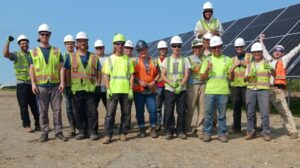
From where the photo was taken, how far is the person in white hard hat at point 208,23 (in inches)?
315

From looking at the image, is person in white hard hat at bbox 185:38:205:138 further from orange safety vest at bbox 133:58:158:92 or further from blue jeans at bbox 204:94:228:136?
orange safety vest at bbox 133:58:158:92

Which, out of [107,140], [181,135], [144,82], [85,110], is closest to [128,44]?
[144,82]

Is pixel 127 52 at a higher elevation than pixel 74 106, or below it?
higher

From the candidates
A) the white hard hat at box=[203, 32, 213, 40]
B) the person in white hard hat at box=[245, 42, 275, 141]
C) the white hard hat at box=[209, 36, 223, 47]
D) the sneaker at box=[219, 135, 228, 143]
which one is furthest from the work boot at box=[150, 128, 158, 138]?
the white hard hat at box=[203, 32, 213, 40]

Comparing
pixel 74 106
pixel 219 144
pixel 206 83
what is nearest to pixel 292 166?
pixel 219 144

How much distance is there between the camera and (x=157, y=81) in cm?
764

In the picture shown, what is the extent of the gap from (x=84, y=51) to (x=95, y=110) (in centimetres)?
113

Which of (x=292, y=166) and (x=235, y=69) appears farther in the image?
(x=235, y=69)

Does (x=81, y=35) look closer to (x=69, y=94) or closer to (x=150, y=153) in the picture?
(x=69, y=94)

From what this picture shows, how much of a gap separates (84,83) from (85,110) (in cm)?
57

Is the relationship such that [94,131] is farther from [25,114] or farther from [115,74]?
[25,114]

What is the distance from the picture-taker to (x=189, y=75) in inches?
283

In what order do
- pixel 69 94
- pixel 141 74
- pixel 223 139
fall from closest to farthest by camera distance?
pixel 223 139 → pixel 141 74 → pixel 69 94

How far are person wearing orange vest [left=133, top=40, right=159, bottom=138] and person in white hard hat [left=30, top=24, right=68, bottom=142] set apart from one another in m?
1.39
